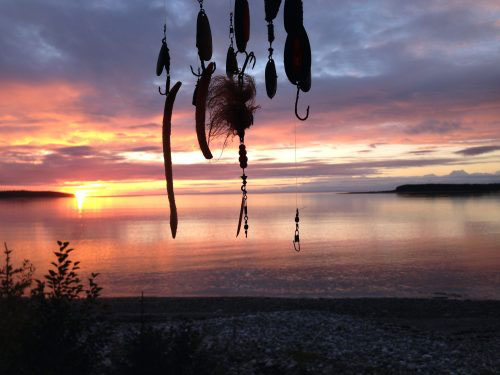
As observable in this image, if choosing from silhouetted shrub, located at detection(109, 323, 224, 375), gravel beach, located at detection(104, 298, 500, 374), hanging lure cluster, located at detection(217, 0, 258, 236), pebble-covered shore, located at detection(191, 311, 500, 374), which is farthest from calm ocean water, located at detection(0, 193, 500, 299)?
hanging lure cluster, located at detection(217, 0, 258, 236)

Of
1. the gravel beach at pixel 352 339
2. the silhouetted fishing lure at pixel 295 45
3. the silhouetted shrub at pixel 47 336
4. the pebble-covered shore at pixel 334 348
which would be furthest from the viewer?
the gravel beach at pixel 352 339

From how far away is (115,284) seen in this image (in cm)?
4284

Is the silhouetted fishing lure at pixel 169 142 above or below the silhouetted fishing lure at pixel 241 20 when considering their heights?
below

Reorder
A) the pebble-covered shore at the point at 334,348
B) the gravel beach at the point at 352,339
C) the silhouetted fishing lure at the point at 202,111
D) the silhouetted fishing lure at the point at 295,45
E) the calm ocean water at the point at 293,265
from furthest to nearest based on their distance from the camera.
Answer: the calm ocean water at the point at 293,265
the gravel beach at the point at 352,339
the pebble-covered shore at the point at 334,348
the silhouetted fishing lure at the point at 202,111
the silhouetted fishing lure at the point at 295,45

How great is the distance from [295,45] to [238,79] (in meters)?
0.73

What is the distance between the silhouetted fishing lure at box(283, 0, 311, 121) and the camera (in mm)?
1886

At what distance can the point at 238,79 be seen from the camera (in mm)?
2609

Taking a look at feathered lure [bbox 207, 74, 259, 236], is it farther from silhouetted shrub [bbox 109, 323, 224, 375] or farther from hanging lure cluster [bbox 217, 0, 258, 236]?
silhouetted shrub [bbox 109, 323, 224, 375]

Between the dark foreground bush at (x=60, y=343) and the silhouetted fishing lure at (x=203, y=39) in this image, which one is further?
the dark foreground bush at (x=60, y=343)

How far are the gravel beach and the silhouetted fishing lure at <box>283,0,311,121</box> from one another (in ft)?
31.1

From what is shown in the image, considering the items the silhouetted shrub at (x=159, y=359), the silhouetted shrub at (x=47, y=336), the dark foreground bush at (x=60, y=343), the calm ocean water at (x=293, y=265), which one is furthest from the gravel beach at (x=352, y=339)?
the calm ocean water at (x=293, y=265)

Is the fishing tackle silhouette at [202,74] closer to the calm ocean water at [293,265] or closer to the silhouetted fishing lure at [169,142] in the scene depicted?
the silhouetted fishing lure at [169,142]

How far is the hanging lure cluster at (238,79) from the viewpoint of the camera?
6.34 feet

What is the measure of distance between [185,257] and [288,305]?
1239 inches
